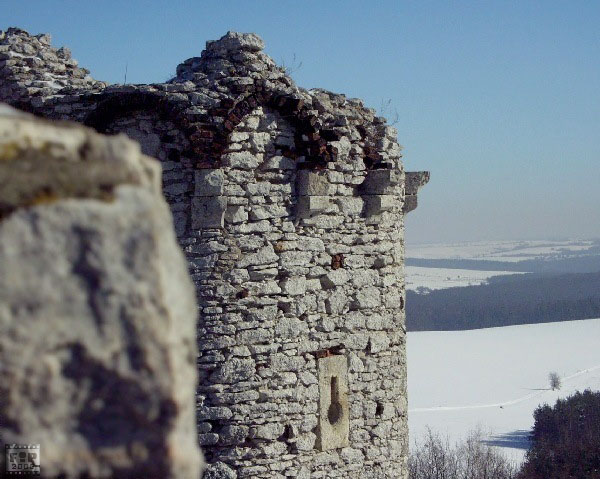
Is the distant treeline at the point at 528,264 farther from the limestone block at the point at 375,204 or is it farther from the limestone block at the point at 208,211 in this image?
the limestone block at the point at 208,211

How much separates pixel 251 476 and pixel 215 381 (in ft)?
2.62

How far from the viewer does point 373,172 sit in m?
7.92

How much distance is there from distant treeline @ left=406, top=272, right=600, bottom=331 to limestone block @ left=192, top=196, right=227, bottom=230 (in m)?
69.0

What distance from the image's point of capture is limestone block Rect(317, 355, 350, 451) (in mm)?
7301

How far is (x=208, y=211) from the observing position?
273 inches

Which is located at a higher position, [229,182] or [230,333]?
[229,182]

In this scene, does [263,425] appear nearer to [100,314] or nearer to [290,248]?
[290,248]

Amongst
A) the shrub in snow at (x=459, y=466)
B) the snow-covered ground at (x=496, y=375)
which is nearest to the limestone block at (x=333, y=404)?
the shrub in snow at (x=459, y=466)

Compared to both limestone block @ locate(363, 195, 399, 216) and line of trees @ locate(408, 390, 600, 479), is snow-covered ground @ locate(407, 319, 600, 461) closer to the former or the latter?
line of trees @ locate(408, 390, 600, 479)

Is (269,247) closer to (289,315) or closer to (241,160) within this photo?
(289,315)

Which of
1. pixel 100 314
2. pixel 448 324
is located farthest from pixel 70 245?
pixel 448 324

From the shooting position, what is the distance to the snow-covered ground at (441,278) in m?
122

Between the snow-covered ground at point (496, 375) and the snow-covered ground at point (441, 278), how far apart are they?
152 feet

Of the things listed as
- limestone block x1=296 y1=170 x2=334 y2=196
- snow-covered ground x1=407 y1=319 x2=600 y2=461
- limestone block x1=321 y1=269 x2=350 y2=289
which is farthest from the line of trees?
limestone block x1=296 y1=170 x2=334 y2=196
